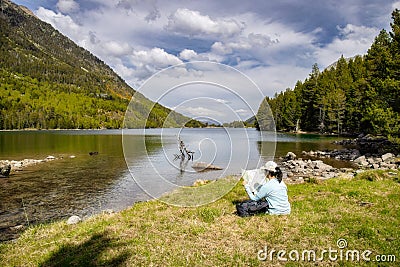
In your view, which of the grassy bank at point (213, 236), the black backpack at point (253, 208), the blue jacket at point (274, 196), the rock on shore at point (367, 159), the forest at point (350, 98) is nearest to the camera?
the grassy bank at point (213, 236)

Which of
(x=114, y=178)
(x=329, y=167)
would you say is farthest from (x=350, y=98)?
(x=114, y=178)

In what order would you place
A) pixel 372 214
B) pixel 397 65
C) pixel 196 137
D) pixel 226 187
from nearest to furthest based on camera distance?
pixel 372 214 → pixel 226 187 → pixel 196 137 → pixel 397 65

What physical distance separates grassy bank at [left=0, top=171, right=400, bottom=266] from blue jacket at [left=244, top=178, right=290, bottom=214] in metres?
0.33

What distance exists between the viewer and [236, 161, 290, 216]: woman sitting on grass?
28.0ft

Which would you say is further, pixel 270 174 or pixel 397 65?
pixel 397 65

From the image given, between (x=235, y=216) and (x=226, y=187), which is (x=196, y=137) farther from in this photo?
(x=235, y=216)

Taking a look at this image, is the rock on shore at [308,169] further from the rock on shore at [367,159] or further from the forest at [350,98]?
the forest at [350,98]

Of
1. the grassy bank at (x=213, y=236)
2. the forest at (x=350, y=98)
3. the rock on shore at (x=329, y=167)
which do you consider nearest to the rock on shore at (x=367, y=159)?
the rock on shore at (x=329, y=167)

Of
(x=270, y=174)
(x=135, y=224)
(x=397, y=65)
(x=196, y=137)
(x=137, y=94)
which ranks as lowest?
(x=135, y=224)

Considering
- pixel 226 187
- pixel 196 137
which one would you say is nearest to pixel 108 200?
pixel 196 137

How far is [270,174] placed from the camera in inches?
345

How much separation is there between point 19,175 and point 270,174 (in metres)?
25.7

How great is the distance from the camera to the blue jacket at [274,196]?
8.52 metres

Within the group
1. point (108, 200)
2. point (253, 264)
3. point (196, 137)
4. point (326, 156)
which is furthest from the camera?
point (326, 156)
